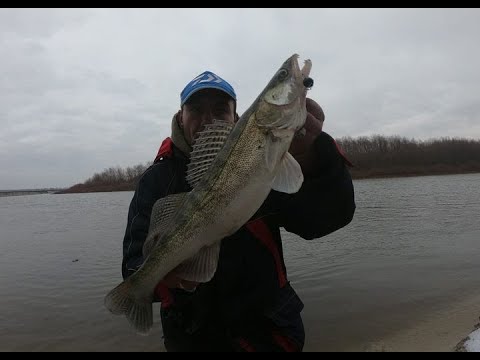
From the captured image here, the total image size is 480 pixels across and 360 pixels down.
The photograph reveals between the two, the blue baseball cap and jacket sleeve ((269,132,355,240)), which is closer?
jacket sleeve ((269,132,355,240))

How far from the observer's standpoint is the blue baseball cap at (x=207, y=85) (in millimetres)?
3580

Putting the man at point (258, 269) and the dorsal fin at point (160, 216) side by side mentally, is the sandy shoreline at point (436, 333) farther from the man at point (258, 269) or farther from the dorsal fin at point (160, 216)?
the dorsal fin at point (160, 216)

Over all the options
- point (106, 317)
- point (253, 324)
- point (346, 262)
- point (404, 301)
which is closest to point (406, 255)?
point (346, 262)

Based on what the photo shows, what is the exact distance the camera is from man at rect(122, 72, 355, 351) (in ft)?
10.3

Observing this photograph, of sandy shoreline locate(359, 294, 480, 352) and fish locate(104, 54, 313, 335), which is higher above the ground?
fish locate(104, 54, 313, 335)

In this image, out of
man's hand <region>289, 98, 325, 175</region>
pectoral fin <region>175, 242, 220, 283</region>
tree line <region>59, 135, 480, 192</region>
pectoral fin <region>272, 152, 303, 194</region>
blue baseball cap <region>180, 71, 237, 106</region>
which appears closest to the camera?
pectoral fin <region>272, 152, 303, 194</region>

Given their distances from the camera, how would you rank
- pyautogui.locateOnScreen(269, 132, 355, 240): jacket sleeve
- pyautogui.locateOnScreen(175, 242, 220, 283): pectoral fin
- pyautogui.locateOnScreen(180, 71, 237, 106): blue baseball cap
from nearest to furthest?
pyautogui.locateOnScreen(175, 242, 220, 283): pectoral fin → pyautogui.locateOnScreen(269, 132, 355, 240): jacket sleeve → pyautogui.locateOnScreen(180, 71, 237, 106): blue baseball cap

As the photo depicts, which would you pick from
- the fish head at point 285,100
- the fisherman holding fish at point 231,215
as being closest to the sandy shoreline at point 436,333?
the fisherman holding fish at point 231,215

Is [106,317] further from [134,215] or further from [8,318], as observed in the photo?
[134,215]

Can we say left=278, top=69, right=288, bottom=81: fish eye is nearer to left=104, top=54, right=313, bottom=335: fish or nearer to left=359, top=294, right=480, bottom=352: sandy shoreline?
left=104, top=54, right=313, bottom=335: fish

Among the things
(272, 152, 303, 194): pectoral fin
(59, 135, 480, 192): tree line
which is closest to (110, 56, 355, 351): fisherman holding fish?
(272, 152, 303, 194): pectoral fin

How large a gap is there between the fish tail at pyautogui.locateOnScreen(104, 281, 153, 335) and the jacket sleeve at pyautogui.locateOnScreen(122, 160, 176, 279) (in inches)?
9.4

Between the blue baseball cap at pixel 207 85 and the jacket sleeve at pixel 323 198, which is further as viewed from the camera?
the blue baseball cap at pixel 207 85

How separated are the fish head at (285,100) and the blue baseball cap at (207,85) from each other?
Answer: 944mm
